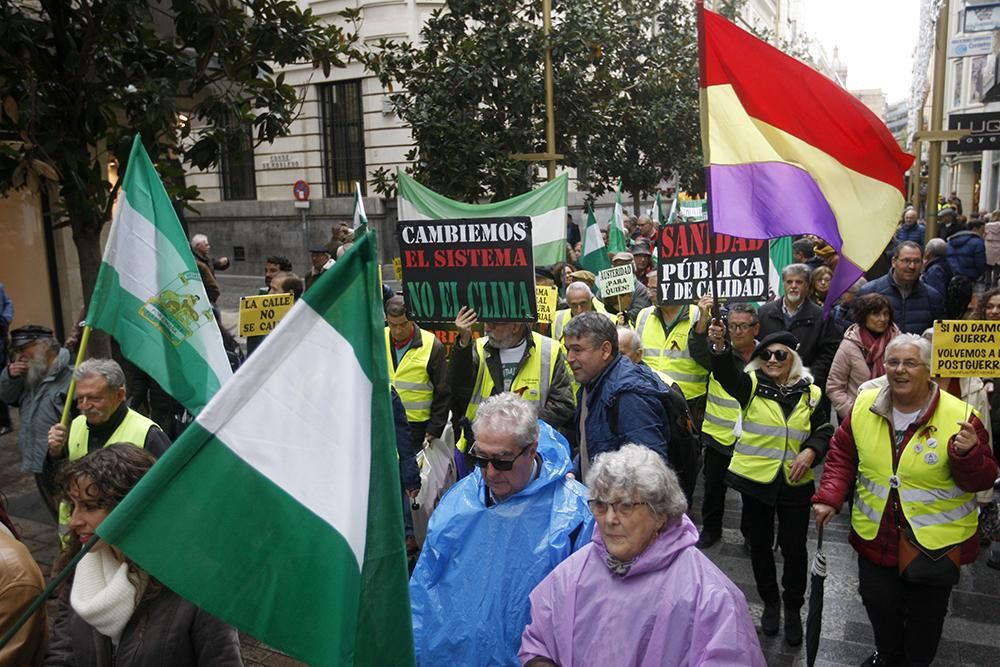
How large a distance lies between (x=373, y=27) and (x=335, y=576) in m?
21.0

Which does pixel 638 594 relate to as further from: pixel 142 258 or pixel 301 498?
pixel 142 258

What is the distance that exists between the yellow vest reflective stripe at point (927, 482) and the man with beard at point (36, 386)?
5.15 metres

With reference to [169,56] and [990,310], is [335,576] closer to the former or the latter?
[990,310]

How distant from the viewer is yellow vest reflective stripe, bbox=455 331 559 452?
5336 millimetres

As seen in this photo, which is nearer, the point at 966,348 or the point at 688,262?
the point at 966,348

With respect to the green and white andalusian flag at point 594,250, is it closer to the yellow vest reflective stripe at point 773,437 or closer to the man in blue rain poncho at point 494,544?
the yellow vest reflective stripe at point 773,437

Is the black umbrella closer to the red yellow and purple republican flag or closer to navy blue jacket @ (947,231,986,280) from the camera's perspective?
the red yellow and purple republican flag

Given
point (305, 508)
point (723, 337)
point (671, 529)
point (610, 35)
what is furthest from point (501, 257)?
point (610, 35)

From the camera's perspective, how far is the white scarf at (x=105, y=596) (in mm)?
2428

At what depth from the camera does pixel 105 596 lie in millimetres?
2438

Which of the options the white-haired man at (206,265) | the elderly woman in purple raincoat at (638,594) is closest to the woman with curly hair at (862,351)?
the elderly woman in purple raincoat at (638,594)

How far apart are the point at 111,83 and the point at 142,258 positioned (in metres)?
2.94

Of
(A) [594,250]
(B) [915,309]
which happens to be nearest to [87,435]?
(B) [915,309]

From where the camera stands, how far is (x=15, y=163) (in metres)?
5.65
